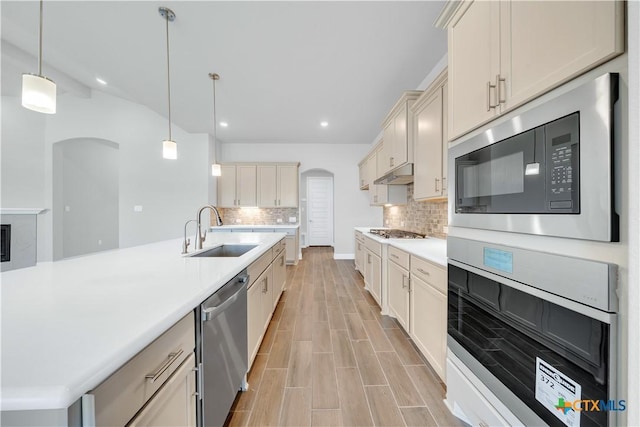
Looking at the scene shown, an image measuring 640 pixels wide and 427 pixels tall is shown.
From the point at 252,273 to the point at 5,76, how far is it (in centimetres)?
575

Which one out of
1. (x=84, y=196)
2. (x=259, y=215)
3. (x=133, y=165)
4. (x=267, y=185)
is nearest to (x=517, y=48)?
(x=267, y=185)

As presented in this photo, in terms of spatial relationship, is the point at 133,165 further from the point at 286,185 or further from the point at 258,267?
the point at 258,267

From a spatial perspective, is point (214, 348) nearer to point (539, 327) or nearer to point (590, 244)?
point (539, 327)

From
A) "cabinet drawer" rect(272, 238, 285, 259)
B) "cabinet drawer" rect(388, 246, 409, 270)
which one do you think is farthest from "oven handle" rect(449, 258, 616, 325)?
"cabinet drawer" rect(272, 238, 285, 259)

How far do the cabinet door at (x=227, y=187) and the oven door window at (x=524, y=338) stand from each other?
512 cm

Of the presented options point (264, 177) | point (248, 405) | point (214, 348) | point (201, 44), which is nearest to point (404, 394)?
point (248, 405)

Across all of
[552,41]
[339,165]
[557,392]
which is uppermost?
[339,165]

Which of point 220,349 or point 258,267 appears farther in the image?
point 258,267

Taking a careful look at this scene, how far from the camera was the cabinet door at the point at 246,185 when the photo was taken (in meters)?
5.43

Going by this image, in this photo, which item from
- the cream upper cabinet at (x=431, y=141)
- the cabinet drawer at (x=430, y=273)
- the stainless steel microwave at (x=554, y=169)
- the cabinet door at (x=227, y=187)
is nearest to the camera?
the stainless steel microwave at (x=554, y=169)

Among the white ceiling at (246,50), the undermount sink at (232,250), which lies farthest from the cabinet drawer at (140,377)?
the white ceiling at (246,50)

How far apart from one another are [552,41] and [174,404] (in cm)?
170

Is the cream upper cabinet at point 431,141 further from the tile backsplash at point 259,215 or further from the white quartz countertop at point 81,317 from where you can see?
the tile backsplash at point 259,215

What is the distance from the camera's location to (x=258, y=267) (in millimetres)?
1836
